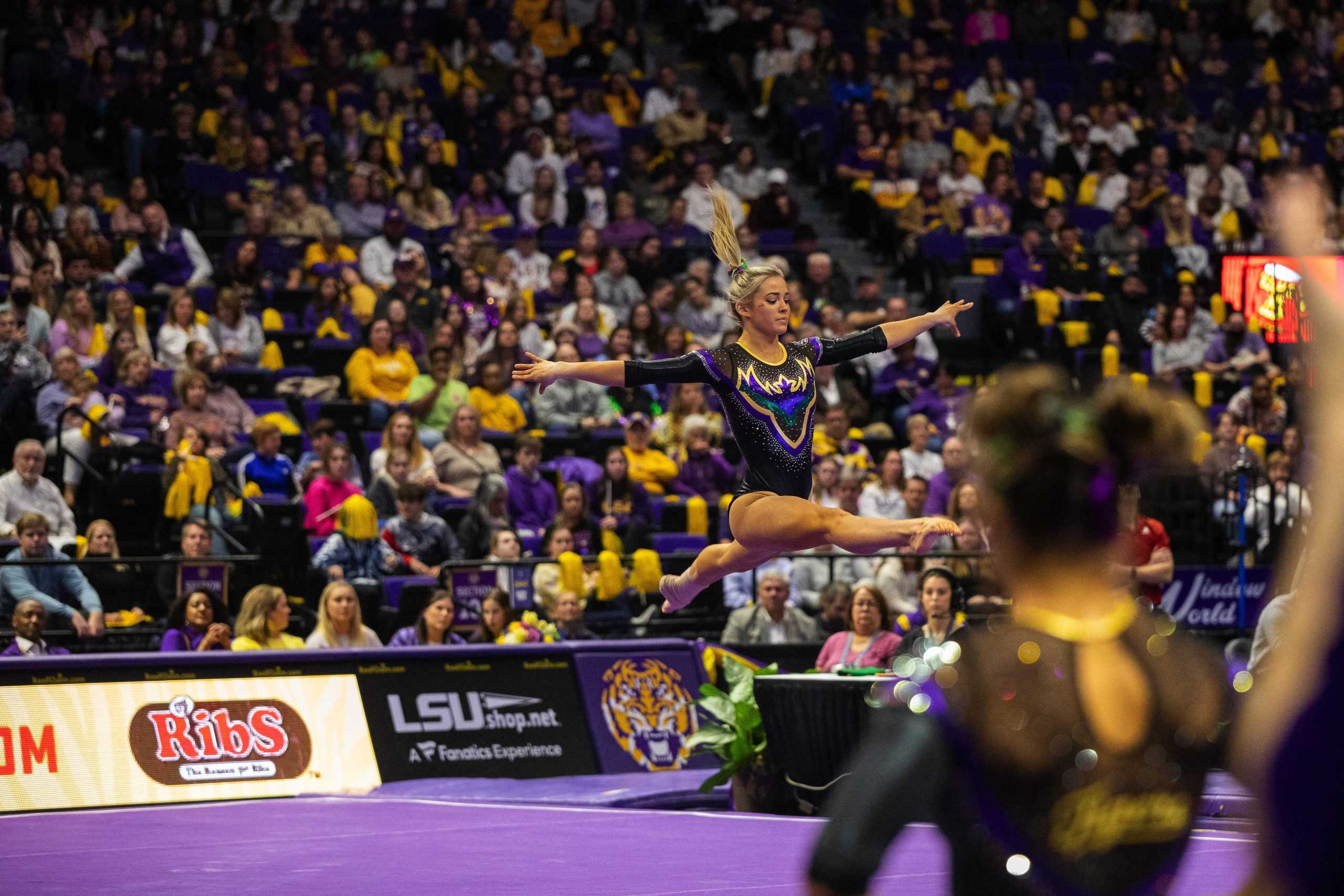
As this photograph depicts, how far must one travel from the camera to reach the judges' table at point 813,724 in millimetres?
8492

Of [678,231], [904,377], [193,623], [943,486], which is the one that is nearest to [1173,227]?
[904,377]

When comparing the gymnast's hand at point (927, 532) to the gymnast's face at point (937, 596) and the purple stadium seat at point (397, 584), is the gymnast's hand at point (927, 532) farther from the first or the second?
the purple stadium seat at point (397, 584)

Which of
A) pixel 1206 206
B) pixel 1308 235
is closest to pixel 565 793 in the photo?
pixel 1308 235

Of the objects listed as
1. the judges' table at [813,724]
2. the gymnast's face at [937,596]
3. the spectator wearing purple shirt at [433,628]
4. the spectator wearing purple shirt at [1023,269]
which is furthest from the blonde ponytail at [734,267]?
the spectator wearing purple shirt at [1023,269]

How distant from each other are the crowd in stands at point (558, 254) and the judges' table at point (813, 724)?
85 cm

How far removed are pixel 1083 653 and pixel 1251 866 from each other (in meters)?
0.29

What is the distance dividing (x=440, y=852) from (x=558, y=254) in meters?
9.17

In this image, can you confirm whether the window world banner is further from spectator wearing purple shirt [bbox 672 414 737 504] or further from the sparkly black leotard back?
the sparkly black leotard back

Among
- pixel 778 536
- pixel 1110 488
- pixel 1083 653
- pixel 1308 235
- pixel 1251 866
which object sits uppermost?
pixel 1308 235

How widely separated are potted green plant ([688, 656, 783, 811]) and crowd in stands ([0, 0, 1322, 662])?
2.76 feet

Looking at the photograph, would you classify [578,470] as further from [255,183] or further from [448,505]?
[255,183]

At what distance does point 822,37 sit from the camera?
18.7 meters

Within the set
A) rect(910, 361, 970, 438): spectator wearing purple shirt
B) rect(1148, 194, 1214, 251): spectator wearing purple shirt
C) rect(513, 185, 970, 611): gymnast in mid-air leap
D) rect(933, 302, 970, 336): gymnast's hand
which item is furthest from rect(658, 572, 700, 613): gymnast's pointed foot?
rect(1148, 194, 1214, 251): spectator wearing purple shirt

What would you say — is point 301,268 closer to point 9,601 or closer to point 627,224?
point 627,224
